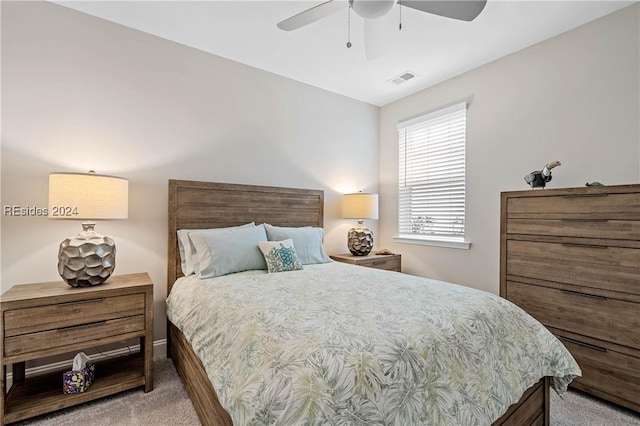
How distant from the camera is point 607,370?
194cm

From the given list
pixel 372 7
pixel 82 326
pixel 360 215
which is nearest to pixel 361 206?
pixel 360 215

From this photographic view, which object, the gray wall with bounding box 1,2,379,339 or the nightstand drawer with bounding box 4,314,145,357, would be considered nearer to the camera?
the nightstand drawer with bounding box 4,314,145,357

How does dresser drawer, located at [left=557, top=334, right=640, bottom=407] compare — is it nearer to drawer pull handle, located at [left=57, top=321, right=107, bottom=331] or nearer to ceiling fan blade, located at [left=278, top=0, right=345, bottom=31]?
ceiling fan blade, located at [left=278, top=0, right=345, bottom=31]

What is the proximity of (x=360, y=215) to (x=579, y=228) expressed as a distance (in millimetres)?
2006

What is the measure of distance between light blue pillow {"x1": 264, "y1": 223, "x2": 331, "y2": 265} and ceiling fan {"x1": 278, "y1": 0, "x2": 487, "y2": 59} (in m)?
1.66

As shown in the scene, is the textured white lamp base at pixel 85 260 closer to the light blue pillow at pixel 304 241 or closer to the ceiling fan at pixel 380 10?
the light blue pillow at pixel 304 241

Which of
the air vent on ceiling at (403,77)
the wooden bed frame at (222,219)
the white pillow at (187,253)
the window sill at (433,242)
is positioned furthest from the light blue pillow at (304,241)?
the air vent on ceiling at (403,77)

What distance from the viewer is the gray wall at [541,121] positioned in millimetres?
2264

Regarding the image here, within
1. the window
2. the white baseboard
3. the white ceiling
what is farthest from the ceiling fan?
the white baseboard

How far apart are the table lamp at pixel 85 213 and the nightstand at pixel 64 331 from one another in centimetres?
11

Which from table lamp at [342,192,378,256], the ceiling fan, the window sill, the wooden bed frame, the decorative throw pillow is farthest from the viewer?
table lamp at [342,192,378,256]

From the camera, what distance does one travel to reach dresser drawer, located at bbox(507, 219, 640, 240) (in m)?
1.87

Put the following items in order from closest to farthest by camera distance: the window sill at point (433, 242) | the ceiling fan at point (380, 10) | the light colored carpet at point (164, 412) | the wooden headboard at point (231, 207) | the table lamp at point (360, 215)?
1. the ceiling fan at point (380, 10)
2. the light colored carpet at point (164, 412)
3. the wooden headboard at point (231, 207)
4. the window sill at point (433, 242)
5. the table lamp at point (360, 215)

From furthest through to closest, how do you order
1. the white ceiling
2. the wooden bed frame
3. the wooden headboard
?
the wooden headboard, the white ceiling, the wooden bed frame
